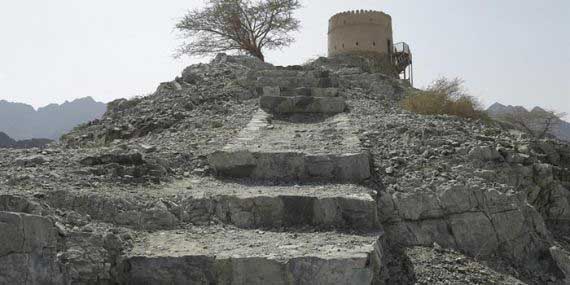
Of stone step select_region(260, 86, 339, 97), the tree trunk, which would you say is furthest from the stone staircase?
the tree trunk

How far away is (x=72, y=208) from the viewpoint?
3.86 meters

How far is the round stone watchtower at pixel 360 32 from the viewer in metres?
18.0

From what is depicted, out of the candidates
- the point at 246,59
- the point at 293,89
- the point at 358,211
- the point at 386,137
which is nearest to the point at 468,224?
the point at 358,211

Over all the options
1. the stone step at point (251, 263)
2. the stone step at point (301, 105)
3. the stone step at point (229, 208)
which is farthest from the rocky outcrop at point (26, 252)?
the stone step at point (301, 105)

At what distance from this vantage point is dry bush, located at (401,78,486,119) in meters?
9.67

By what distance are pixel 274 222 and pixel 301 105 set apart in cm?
460

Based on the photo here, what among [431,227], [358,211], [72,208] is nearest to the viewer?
[72,208]

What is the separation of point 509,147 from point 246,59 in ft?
29.3

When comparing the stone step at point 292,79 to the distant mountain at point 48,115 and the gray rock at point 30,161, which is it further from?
the distant mountain at point 48,115

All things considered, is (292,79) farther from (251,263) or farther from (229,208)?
(251,263)

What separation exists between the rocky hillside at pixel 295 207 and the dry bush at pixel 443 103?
242cm

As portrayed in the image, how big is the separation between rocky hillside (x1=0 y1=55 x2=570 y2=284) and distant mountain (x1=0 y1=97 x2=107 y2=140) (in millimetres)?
54309

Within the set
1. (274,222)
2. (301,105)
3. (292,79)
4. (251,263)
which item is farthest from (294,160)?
(292,79)

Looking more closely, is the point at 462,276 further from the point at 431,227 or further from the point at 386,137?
the point at 386,137
